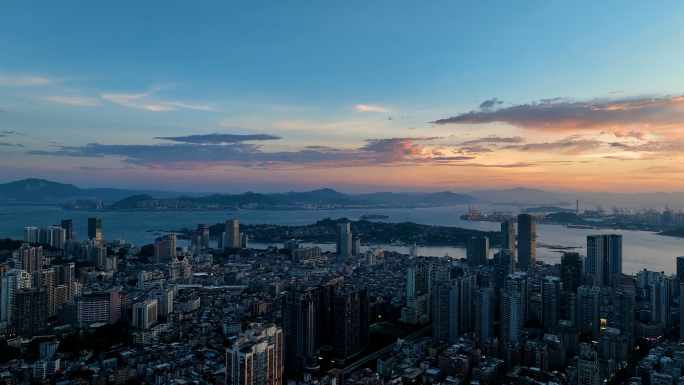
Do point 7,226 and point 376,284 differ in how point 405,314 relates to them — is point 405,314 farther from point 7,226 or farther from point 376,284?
point 7,226

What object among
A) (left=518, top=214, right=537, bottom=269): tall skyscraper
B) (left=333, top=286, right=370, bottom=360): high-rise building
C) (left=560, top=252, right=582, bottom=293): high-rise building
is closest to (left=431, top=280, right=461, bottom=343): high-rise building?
(left=333, top=286, right=370, bottom=360): high-rise building

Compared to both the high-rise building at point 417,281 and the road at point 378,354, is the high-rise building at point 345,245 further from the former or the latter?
the road at point 378,354

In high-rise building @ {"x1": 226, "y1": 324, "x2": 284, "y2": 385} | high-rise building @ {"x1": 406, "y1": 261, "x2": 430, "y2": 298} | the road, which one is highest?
high-rise building @ {"x1": 226, "y1": 324, "x2": 284, "y2": 385}

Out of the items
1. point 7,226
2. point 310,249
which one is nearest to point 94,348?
point 310,249

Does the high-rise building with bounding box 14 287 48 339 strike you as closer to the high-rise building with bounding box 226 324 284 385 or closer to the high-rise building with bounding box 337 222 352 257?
the high-rise building with bounding box 226 324 284 385

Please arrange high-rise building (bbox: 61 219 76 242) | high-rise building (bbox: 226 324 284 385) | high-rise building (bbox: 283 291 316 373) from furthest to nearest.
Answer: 1. high-rise building (bbox: 61 219 76 242)
2. high-rise building (bbox: 283 291 316 373)
3. high-rise building (bbox: 226 324 284 385)

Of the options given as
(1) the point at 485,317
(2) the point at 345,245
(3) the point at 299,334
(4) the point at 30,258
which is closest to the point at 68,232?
(4) the point at 30,258

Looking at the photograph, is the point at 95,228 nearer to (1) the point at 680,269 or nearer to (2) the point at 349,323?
(2) the point at 349,323
